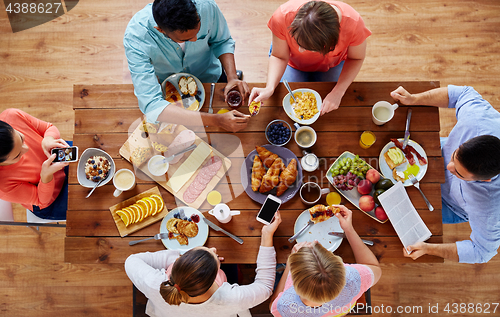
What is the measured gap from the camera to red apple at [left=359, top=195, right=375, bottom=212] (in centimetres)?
190

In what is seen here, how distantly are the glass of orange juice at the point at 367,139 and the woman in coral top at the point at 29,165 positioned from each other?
2.01 meters

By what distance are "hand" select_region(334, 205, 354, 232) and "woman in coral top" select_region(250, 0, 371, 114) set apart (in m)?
0.66

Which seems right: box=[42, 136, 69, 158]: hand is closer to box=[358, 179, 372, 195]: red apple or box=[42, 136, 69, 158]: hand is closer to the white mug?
the white mug

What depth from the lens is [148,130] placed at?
6.82 ft

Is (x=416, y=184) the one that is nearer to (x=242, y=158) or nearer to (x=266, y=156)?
(x=266, y=156)

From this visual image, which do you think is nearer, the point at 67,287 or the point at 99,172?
the point at 99,172

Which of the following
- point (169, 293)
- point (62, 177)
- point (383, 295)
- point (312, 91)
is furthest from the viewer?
point (383, 295)

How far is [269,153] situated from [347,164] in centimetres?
51

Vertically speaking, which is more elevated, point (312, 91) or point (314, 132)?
point (312, 91)

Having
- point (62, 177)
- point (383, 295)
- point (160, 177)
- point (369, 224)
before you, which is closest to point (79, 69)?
point (62, 177)

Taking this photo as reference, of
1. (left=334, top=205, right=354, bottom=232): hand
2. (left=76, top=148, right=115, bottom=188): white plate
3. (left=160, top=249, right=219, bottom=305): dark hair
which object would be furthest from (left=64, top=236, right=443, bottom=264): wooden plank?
(left=76, top=148, right=115, bottom=188): white plate

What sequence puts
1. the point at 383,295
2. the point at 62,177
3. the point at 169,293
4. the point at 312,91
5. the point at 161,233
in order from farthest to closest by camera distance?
the point at 383,295
the point at 62,177
the point at 312,91
the point at 161,233
the point at 169,293

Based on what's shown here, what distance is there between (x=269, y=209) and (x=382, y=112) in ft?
3.32

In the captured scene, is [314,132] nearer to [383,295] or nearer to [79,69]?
[383,295]
